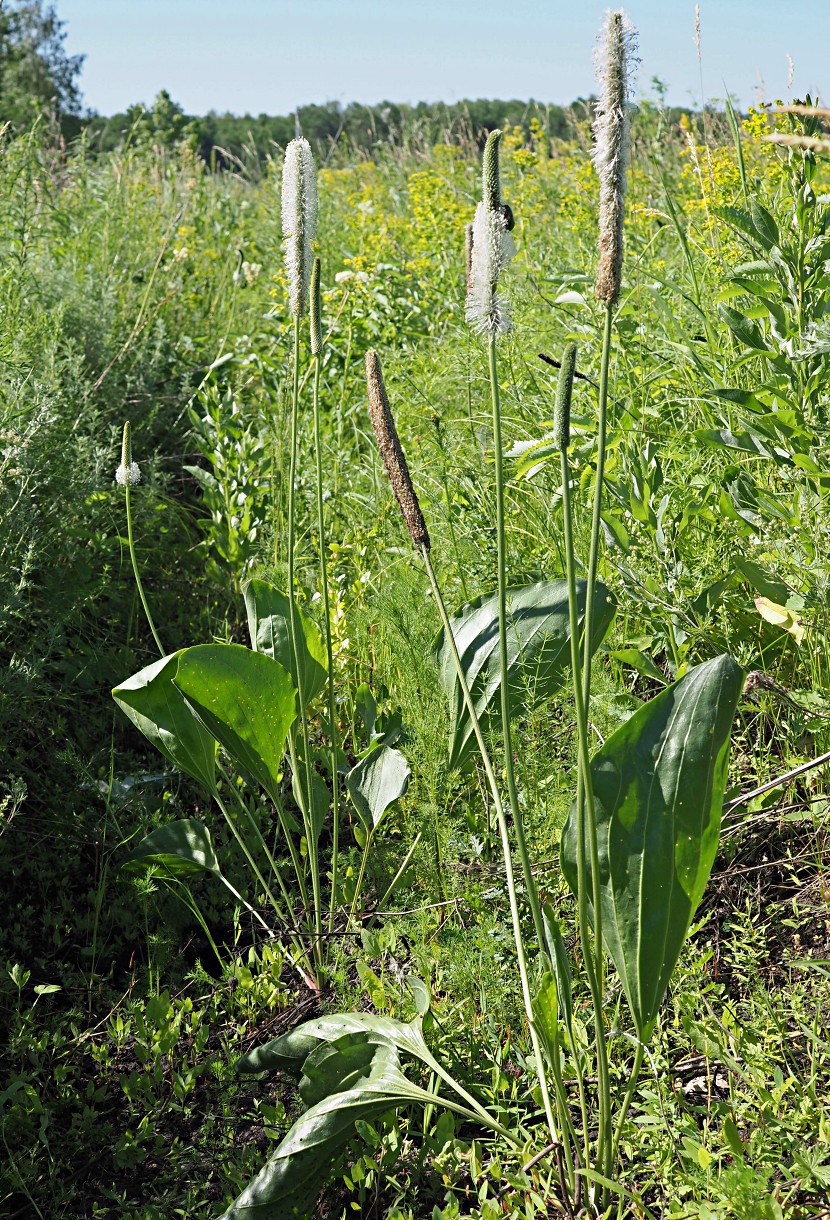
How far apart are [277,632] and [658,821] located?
0.99 m

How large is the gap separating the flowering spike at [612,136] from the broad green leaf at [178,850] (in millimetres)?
1336

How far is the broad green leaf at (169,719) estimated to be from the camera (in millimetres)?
1900

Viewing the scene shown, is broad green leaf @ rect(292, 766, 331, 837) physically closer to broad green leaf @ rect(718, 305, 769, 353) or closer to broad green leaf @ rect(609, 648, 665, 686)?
broad green leaf @ rect(609, 648, 665, 686)

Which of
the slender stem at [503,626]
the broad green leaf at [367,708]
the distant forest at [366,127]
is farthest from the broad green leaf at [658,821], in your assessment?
the distant forest at [366,127]

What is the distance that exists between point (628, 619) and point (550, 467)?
0.47 metres

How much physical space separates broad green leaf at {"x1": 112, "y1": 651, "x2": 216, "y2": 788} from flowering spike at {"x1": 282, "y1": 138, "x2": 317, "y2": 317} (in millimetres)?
722

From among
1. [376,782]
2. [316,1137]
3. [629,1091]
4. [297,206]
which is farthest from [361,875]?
[297,206]

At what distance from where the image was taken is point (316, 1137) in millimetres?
1394

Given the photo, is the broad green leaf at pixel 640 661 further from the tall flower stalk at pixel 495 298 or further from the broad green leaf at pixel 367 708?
the tall flower stalk at pixel 495 298

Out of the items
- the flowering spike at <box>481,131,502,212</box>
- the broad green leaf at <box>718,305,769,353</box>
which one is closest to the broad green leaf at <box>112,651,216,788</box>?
the flowering spike at <box>481,131,502,212</box>

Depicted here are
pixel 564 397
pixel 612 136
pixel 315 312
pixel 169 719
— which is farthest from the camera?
pixel 169 719

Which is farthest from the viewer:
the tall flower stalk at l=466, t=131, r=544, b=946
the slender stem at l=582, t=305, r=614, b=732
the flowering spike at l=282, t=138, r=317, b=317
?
the flowering spike at l=282, t=138, r=317, b=317

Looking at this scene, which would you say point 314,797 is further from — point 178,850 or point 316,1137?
point 316,1137

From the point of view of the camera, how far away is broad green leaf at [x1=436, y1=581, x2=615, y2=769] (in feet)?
6.12
